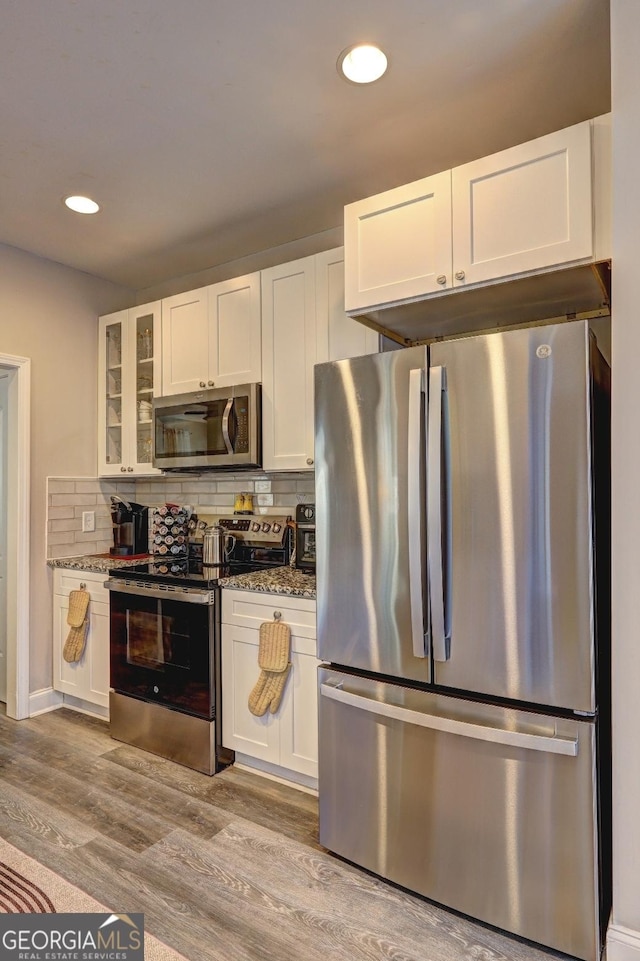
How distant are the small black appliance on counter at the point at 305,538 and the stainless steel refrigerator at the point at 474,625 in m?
0.76

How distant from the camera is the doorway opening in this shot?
10.5ft

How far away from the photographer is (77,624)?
311 cm

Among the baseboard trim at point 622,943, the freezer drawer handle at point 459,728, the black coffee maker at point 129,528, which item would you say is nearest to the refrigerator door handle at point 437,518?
the freezer drawer handle at point 459,728

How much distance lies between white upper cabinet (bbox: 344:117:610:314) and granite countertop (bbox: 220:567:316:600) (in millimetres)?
1161

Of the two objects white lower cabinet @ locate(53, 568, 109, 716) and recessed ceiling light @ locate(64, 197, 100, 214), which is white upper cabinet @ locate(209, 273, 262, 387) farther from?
white lower cabinet @ locate(53, 568, 109, 716)

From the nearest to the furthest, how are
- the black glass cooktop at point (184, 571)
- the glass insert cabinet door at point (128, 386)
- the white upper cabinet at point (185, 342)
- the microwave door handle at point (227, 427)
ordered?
the black glass cooktop at point (184, 571)
the microwave door handle at point (227, 427)
the white upper cabinet at point (185, 342)
the glass insert cabinet door at point (128, 386)

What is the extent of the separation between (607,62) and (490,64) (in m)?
0.38

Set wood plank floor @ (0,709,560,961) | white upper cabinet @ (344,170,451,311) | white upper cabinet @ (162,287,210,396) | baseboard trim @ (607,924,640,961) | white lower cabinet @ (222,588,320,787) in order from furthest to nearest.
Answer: white upper cabinet @ (162,287,210,396) < white lower cabinet @ (222,588,320,787) < white upper cabinet @ (344,170,451,311) < wood plank floor @ (0,709,560,961) < baseboard trim @ (607,924,640,961)

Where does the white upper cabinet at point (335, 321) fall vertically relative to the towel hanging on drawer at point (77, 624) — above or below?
above

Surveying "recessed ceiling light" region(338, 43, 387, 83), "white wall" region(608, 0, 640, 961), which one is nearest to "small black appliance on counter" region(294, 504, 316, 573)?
"white wall" region(608, 0, 640, 961)

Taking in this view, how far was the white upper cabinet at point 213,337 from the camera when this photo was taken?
114 inches

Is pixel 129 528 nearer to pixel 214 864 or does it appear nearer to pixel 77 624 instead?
pixel 77 624

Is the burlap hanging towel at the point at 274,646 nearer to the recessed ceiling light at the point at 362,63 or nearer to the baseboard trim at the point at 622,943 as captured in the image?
the baseboard trim at the point at 622,943

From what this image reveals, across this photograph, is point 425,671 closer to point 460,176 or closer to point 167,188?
point 460,176
